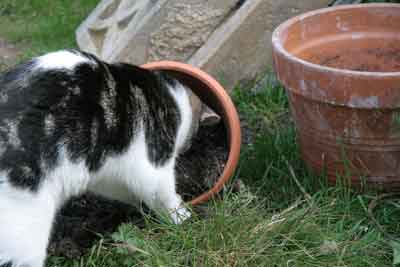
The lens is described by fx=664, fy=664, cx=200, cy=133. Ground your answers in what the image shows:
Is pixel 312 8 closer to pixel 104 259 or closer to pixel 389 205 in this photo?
pixel 389 205

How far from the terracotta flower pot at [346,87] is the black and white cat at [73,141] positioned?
0.64m

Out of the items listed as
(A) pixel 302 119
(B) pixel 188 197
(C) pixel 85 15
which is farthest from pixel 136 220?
(C) pixel 85 15

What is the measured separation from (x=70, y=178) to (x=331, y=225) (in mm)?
1154

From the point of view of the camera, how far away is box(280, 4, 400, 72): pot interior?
3293 mm

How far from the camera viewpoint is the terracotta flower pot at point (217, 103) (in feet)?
10.5

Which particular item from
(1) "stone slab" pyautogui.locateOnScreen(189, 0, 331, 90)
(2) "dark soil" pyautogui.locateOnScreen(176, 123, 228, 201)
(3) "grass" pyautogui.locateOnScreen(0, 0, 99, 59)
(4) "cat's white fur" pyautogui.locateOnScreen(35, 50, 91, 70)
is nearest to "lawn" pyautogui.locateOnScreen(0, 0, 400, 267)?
(2) "dark soil" pyautogui.locateOnScreen(176, 123, 228, 201)

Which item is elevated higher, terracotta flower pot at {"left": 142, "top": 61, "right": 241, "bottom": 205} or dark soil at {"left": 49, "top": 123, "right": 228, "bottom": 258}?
terracotta flower pot at {"left": 142, "top": 61, "right": 241, "bottom": 205}

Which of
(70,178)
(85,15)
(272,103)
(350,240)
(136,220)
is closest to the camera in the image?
(70,178)

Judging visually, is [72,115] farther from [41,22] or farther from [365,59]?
[41,22]

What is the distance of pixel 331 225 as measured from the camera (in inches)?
115

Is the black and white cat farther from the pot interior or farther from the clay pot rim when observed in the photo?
the pot interior

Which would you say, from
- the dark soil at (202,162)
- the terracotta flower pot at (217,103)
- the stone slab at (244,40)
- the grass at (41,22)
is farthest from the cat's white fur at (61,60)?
the grass at (41,22)

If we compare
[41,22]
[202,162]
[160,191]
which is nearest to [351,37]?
[202,162]

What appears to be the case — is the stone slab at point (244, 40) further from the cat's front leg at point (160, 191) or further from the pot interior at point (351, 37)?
the cat's front leg at point (160, 191)
